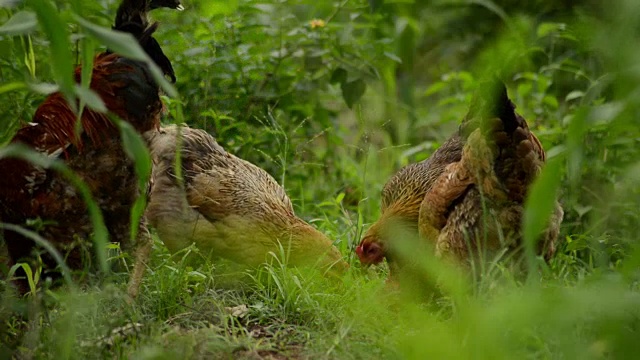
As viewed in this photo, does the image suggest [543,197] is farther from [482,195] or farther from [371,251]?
[371,251]

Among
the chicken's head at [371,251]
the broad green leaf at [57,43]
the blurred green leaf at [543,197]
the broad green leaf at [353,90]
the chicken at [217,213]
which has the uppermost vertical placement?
the broad green leaf at [57,43]

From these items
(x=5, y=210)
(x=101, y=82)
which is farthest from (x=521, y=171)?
(x=5, y=210)

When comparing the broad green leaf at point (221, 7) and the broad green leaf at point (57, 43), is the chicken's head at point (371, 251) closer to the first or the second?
the broad green leaf at point (221, 7)

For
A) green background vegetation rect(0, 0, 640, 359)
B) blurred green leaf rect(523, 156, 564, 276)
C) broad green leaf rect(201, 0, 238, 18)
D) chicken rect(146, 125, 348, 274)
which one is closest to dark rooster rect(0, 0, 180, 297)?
green background vegetation rect(0, 0, 640, 359)

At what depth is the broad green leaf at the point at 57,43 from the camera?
7.41 feet

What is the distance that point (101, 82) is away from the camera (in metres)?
3.94

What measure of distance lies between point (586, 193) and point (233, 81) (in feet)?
7.60

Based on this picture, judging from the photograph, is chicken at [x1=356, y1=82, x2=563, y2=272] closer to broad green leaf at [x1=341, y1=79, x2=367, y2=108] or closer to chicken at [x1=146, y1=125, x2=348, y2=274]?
chicken at [x1=146, y1=125, x2=348, y2=274]

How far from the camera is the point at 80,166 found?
391 cm

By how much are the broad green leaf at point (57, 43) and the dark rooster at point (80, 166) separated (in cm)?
152

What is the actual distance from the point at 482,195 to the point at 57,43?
2168mm

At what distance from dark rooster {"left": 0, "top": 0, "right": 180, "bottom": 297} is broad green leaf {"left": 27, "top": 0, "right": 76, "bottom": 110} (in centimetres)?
152

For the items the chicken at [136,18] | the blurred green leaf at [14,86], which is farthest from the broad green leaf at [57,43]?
the chicken at [136,18]

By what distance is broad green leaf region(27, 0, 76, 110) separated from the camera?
2.26m
